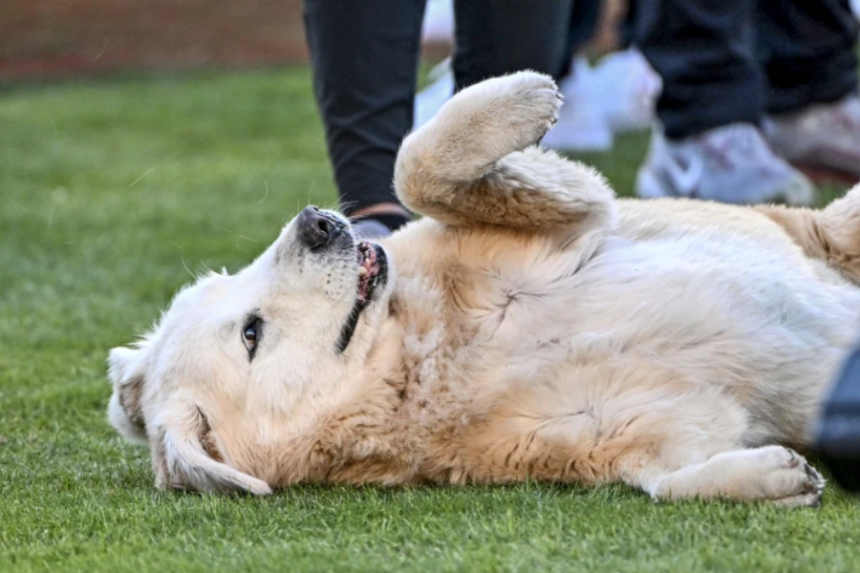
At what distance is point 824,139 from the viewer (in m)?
5.60

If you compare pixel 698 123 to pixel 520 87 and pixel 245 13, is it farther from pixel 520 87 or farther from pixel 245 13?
pixel 245 13

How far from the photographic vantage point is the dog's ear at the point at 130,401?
3.17 metres

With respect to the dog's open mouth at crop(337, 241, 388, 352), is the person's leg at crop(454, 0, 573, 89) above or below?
above

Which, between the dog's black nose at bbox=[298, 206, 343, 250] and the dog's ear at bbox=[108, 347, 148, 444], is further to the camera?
the dog's ear at bbox=[108, 347, 148, 444]

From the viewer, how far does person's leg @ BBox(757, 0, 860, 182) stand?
18.3 feet

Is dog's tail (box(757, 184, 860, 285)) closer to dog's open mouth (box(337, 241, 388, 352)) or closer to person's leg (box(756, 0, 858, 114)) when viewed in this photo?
dog's open mouth (box(337, 241, 388, 352))

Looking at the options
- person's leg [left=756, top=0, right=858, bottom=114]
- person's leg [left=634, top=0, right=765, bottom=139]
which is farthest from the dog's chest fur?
person's leg [left=756, top=0, right=858, bottom=114]

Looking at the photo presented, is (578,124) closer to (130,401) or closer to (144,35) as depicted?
(130,401)

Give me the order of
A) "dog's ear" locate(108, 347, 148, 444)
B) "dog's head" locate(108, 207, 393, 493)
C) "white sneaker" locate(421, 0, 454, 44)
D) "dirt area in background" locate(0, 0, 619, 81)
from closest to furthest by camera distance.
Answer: "dog's head" locate(108, 207, 393, 493)
"dog's ear" locate(108, 347, 148, 444)
"white sneaker" locate(421, 0, 454, 44)
"dirt area in background" locate(0, 0, 619, 81)

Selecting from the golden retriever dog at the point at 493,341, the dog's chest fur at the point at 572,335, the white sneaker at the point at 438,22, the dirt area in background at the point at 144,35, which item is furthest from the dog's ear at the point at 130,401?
the dirt area in background at the point at 144,35

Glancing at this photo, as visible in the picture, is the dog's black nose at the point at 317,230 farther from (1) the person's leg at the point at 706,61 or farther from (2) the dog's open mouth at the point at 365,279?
→ (1) the person's leg at the point at 706,61

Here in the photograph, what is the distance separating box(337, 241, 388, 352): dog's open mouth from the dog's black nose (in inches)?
2.8

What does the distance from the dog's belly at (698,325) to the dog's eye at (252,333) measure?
54 cm

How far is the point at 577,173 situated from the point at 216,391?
3.38 ft
